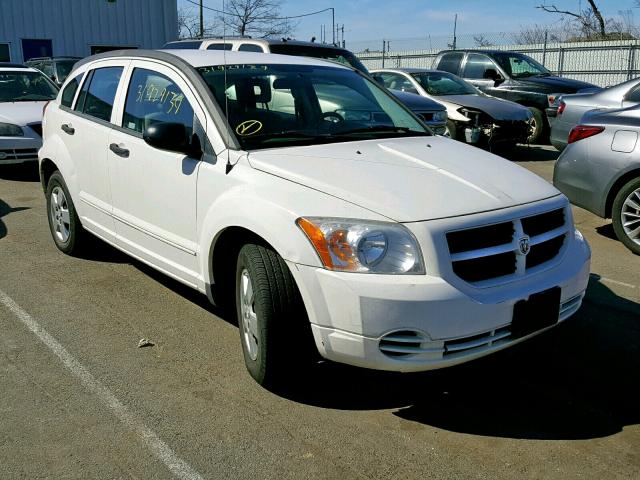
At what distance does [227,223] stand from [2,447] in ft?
4.86

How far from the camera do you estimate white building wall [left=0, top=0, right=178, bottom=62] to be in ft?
85.9

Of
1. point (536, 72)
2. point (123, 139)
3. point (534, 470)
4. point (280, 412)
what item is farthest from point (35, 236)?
point (536, 72)

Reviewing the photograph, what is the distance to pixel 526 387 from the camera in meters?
3.64

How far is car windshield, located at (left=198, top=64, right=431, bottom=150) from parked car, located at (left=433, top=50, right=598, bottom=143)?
9.45m

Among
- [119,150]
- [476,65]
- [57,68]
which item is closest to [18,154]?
[119,150]

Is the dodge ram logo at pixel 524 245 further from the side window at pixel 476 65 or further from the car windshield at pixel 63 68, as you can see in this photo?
the car windshield at pixel 63 68

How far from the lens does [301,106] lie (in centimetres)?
436

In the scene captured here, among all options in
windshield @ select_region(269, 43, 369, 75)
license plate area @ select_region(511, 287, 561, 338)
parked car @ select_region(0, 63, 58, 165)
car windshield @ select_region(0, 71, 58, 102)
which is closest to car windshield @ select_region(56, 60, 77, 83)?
parked car @ select_region(0, 63, 58, 165)

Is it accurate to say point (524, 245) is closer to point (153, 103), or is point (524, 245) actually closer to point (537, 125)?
point (153, 103)

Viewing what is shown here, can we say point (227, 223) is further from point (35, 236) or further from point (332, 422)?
point (35, 236)

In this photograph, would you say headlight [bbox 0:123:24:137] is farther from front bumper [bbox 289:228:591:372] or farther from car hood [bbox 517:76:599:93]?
car hood [bbox 517:76:599:93]

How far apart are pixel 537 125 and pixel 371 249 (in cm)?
1154

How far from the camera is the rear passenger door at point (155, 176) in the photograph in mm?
4031

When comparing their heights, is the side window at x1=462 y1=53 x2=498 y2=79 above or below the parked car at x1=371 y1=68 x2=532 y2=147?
above
